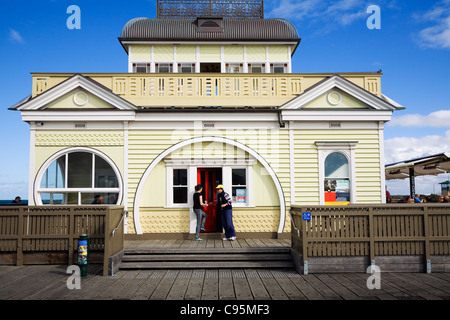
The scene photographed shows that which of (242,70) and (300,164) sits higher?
(242,70)

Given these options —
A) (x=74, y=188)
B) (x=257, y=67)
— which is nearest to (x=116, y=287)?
(x=74, y=188)

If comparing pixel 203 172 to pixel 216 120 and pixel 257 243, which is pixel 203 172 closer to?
pixel 216 120

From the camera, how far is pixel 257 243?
33.4 feet

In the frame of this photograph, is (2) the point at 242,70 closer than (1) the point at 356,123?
No

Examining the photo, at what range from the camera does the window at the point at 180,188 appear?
11406 millimetres

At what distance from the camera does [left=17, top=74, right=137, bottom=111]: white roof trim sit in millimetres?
11156

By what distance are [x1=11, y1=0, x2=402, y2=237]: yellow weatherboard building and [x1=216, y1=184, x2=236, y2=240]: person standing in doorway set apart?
67 centimetres

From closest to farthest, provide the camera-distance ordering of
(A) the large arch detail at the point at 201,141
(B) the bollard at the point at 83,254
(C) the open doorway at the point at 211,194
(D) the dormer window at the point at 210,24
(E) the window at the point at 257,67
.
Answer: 1. (B) the bollard at the point at 83,254
2. (A) the large arch detail at the point at 201,141
3. (C) the open doorway at the point at 211,194
4. (E) the window at the point at 257,67
5. (D) the dormer window at the point at 210,24

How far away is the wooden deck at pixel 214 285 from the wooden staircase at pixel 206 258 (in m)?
0.16

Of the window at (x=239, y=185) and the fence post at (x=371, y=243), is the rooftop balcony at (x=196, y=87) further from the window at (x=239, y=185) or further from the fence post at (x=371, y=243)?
the fence post at (x=371, y=243)

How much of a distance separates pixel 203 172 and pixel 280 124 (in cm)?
282

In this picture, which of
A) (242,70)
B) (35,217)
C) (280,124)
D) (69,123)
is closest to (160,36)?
(242,70)

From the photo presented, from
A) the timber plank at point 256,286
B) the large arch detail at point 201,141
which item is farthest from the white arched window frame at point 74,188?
the timber plank at point 256,286
